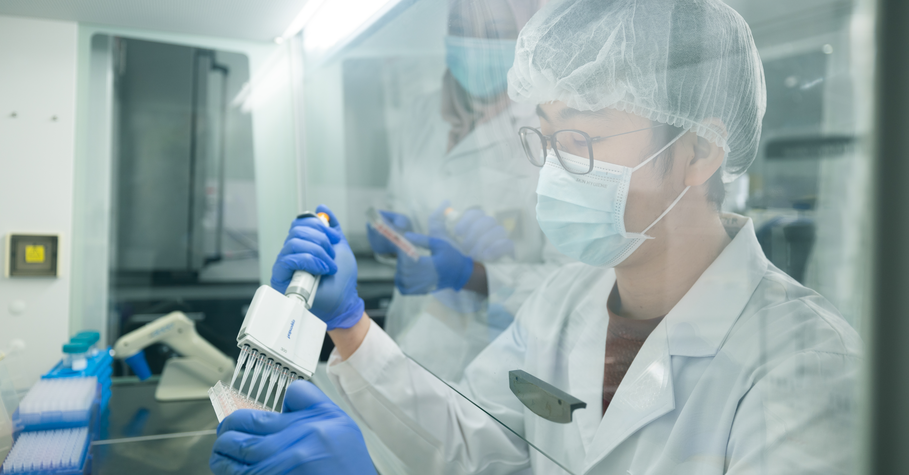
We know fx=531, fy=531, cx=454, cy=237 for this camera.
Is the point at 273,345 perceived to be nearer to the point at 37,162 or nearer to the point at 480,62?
the point at 480,62

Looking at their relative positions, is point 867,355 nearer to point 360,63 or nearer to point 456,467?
point 456,467

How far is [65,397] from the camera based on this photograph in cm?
130

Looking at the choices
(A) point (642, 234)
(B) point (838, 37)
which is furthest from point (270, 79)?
(B) point (838, 37)

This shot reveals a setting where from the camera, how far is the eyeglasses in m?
0.71

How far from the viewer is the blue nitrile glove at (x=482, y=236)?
116 centimetres

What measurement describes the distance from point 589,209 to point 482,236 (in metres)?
0.52

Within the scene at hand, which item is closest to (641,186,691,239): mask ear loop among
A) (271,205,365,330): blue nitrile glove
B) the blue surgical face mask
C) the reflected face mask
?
the reflected face mask

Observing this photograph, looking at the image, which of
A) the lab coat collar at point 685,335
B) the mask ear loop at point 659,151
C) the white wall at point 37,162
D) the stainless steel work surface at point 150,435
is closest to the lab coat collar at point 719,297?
the lab coat collar at point 685,335

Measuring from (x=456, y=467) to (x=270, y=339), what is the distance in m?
0.61

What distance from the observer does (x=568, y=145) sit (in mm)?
746

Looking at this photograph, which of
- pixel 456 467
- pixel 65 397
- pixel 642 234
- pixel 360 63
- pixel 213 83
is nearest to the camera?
pixel 642 234

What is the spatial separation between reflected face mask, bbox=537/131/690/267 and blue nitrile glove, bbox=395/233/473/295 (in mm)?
499

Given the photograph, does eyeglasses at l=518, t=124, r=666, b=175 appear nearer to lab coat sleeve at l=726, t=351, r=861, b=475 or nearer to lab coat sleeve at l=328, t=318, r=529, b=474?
lab coat sleeve at l=726, t=351, r=861, b=475

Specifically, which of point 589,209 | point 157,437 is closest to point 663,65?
point 589,209
